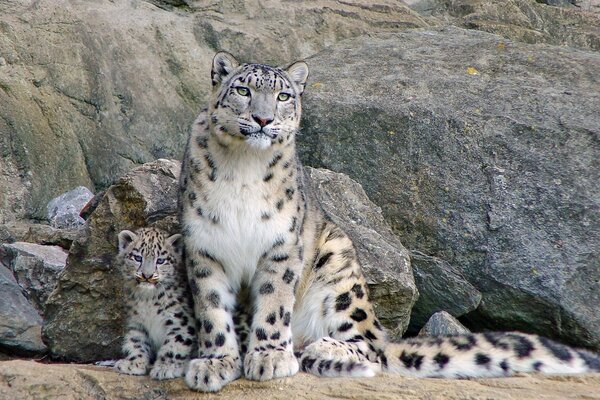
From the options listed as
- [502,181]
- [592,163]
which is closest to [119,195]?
[502,181]

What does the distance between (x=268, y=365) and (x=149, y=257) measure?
994mm

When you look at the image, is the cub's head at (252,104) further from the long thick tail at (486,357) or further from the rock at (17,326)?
the rock at (17,326)

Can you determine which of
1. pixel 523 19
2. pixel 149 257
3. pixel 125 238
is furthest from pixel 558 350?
pixel 523 19

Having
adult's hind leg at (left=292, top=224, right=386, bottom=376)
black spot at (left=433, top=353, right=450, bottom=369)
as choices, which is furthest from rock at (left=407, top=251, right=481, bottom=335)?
black spot at (left=433, top=353, right=450, bottom=369)

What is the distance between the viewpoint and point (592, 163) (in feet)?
24.3

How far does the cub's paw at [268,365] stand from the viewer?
500 centimetres

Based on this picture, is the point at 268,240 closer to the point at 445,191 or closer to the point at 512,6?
the point at 445,191

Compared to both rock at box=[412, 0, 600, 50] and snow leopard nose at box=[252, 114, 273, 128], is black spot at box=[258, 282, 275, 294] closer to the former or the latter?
snow leopard nose at box=[252, 114, 273, 128]

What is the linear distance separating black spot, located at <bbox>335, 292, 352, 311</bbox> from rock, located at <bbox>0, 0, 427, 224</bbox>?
135 inches

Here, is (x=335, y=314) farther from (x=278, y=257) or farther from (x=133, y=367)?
(x=133, y=367)

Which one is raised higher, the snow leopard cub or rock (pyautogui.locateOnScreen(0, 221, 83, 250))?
the snow leopard cub

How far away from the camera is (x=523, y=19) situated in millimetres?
11219

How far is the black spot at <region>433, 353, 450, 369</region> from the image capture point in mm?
5188

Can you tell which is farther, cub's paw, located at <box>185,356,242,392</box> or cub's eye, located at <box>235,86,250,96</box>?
cub's eye, located at <box>235,86,250,96</box>
